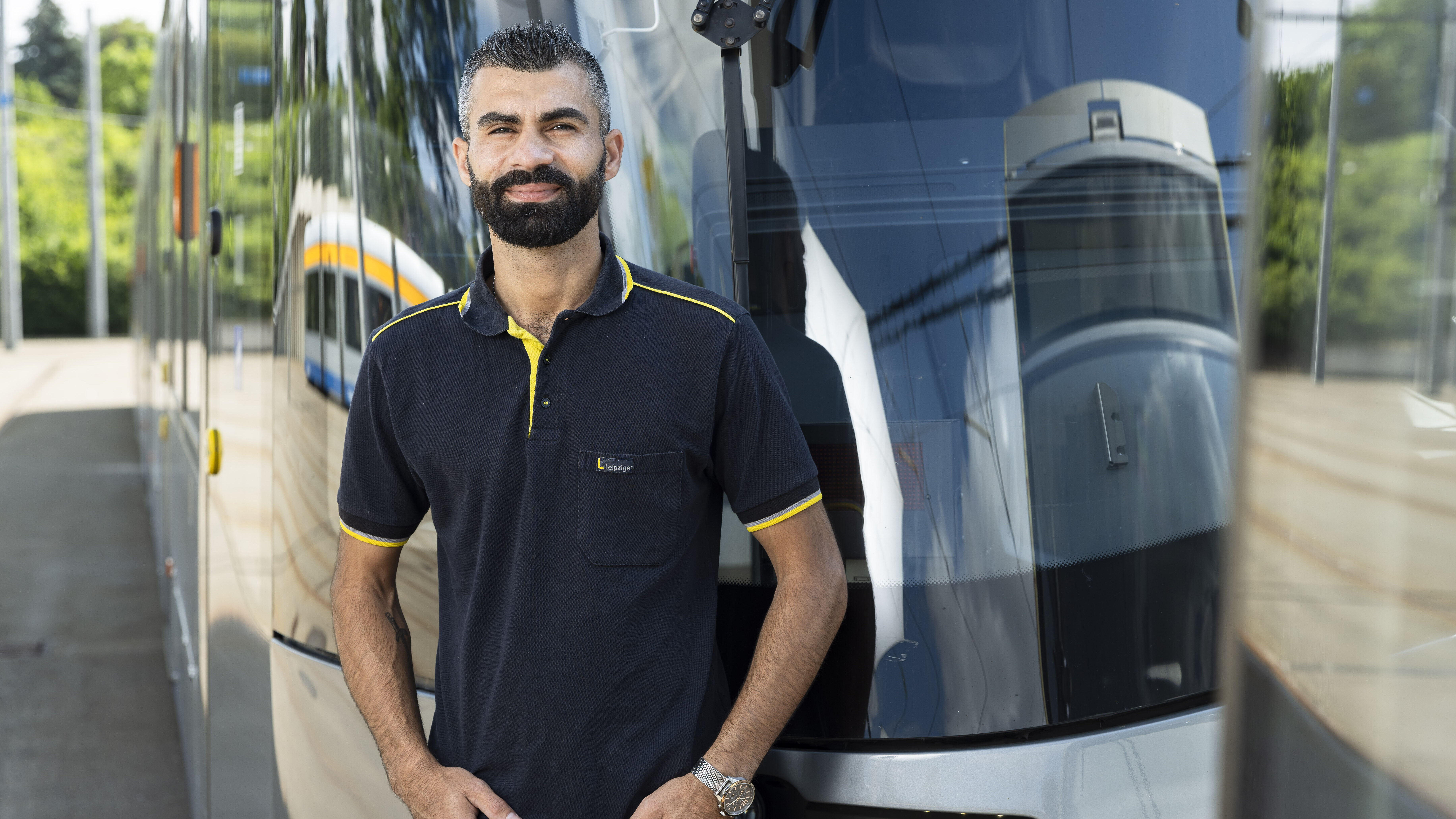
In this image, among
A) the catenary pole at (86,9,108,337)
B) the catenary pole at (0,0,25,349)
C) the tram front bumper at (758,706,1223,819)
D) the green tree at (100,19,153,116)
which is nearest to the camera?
the tram front bumper at (758,706,1223,819)

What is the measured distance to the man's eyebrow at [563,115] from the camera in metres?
1.75

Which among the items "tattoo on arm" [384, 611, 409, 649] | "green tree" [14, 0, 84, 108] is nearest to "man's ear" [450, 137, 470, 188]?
"tattoo on arm" [384, 611, 409, 649]

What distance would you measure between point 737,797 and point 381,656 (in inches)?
23.8

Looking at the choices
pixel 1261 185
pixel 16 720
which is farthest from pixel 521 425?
pixel 16 720

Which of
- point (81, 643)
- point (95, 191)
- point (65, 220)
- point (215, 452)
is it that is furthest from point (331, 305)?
point (65, 220)

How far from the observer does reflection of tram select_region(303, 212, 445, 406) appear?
6.93 feet

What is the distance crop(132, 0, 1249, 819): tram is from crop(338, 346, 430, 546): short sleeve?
0.56 ft

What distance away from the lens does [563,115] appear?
5.75 ft

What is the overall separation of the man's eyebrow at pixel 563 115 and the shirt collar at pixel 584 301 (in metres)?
0.18

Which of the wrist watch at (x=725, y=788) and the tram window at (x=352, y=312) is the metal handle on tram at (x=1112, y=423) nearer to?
the wrist watch at (x=725, y=788)

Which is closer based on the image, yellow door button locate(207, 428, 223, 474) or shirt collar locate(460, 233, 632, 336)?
shirt collar locate(460, 233, 632, 336)

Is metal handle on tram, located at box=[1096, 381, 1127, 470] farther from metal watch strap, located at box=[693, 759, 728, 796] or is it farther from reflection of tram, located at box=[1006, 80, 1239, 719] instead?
metal watch strap, located at box=[693, 759, 728, 796]

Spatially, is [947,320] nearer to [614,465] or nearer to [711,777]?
[614,465]

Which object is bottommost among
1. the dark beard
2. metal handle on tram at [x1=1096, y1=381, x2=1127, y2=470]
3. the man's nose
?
metal handle on tram at [x1=1096, y1=381, x2=1127, y2=470]
